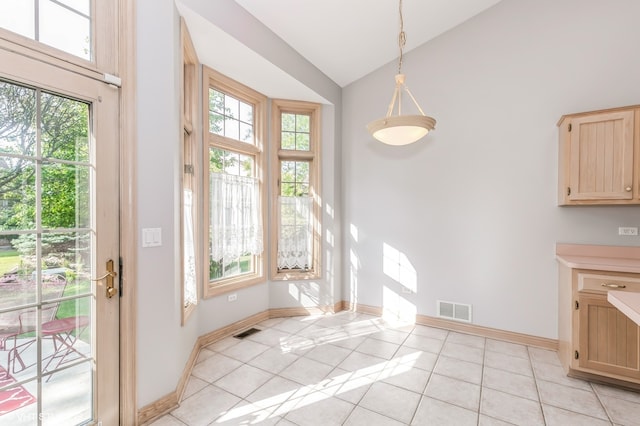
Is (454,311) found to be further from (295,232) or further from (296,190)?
(296,190)

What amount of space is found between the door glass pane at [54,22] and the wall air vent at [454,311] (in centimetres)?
393

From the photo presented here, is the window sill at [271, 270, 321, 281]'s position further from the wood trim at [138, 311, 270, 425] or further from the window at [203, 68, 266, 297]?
the wood trim at [138, 311, 270, 425]

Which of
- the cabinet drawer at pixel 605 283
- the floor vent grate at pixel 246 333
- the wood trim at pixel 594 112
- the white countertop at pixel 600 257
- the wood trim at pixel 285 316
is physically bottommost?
the floor vent grate at pixel 246 333

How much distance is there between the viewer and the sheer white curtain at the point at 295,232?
386 cm

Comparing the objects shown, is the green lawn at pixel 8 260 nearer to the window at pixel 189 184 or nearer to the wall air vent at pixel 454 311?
the window at pixel 189 184

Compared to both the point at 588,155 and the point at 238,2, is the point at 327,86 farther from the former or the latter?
the point at 588,155

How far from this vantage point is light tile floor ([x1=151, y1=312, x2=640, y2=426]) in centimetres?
194

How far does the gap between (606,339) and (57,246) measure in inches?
153

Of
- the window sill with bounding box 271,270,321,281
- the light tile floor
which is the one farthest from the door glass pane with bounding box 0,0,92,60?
the window sill with bounding box 271,270,321,281

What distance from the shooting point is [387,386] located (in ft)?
7.53

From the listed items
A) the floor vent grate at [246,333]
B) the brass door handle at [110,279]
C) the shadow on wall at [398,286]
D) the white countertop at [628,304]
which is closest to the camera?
the white countertop at [628,304]

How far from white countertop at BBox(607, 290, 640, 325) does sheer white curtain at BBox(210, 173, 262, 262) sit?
3084 millimetres

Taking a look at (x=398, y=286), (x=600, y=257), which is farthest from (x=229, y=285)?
(x=600, y=257)

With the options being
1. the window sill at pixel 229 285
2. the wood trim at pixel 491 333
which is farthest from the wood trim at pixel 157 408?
the wood trim at pixel 491 333
